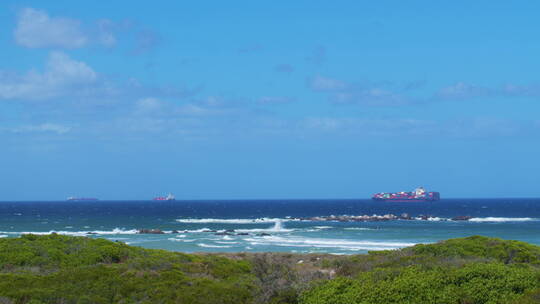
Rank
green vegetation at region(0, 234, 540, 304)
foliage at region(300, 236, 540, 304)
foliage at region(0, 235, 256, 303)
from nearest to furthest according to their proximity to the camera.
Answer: foliage at region(300, 236, 540, 304) < green vegetation at region(0, 234, 540, 304) < foliage at region(0, 235, 256, 303)

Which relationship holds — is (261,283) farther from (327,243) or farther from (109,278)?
(327,243)

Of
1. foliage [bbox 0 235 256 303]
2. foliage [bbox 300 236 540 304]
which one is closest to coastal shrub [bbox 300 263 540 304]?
foliage [bbox 300 236 540 304]

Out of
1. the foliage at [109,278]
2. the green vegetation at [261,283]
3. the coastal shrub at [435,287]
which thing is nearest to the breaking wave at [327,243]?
the green vegetation at [261,283]

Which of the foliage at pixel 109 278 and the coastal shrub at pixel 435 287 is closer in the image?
the coastal shrub at pixel 435 287

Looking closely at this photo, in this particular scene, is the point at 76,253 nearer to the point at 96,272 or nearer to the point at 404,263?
the point at 96,272

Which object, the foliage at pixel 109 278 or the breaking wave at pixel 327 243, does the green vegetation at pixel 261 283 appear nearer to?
the foliage at pixel 109 278

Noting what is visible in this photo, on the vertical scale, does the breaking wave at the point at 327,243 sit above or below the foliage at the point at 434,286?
below

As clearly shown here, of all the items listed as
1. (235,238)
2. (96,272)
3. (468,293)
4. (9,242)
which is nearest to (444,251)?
(468,293)

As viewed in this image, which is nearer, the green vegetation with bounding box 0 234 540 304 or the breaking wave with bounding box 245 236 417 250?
the green vegetation with bounding box 0 234 540 304

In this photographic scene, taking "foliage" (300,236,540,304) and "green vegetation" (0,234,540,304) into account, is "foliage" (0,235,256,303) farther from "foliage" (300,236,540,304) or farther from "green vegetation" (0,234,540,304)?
"foliage" (300,236,540,304)

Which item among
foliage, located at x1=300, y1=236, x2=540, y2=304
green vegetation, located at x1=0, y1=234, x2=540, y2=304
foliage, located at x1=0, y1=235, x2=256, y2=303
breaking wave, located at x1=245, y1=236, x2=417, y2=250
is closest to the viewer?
foliage, located at x1=300, y1=236, x2=540, y2=304

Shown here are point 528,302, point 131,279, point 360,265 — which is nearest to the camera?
point 528,302
